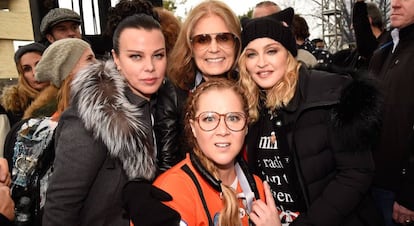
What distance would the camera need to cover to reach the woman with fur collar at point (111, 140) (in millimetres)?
1755

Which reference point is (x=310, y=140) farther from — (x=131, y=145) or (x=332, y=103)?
(x=131, y=145)

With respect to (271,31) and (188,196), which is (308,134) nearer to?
(271,31)

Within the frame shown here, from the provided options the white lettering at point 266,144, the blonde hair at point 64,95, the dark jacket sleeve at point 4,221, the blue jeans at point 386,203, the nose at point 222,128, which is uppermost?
the blonde hair at point 64,95

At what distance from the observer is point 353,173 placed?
1.91 meters

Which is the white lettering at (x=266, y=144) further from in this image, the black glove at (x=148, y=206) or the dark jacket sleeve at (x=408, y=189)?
the dark jacket sleeve at (x=408, y=189)

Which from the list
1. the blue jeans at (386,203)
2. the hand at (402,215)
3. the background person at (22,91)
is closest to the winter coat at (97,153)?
the background person at (22,91)

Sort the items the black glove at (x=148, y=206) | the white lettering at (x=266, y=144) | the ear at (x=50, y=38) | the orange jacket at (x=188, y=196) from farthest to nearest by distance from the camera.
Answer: the ear at (x=50, y=38) → the white lettering at (x=266, y=144) → the orange jacket at (x=188, y=196) → the black glove at (x=148, y=206)

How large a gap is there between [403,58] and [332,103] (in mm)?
1110

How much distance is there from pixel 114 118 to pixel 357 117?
48.7 inches

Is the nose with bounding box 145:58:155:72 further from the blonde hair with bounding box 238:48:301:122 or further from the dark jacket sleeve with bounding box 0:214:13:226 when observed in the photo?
the dark jacket sleeve with bounding box 0:214:13:226

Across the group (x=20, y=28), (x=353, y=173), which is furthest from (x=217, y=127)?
(x=20, y=28)

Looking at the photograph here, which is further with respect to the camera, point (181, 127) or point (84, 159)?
point (181, 127)

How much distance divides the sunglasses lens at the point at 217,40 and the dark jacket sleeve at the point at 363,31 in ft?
6.48

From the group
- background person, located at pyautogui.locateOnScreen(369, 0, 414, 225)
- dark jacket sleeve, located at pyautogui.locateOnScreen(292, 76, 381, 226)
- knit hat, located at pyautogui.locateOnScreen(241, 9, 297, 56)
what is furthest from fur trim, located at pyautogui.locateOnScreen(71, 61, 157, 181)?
background person, located at pyautogui.locateOnScreen(369, 0, 414, 225)
